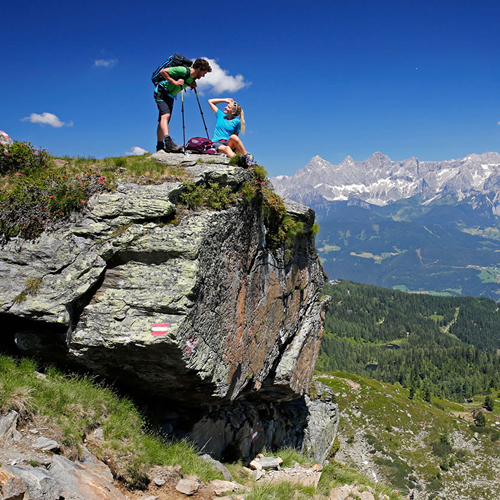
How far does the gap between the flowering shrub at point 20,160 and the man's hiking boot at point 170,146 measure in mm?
→ 5057

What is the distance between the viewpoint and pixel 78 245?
417 inches

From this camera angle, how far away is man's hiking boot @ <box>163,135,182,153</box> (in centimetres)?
1627

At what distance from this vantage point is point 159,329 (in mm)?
9875

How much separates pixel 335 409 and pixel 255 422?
15.2 m

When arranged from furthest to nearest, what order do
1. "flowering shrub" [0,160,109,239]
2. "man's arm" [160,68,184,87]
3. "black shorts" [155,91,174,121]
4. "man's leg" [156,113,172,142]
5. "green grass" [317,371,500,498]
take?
"green grass" [317,371,500,498], "man's leg" [156,113,172,142], "black shorts" [155,91,174,121], "man's arm" [160,68,184,87], "flowering shrub" [0,160,109,239]

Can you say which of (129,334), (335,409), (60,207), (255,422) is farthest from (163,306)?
(335,409)

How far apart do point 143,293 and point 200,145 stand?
8.77 meters

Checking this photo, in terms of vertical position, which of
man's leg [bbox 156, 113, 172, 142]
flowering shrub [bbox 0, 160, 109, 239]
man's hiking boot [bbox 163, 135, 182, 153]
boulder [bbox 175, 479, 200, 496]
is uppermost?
man's leg [bbox 156, 113, 172, 142]

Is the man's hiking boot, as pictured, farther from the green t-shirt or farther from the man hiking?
the green t-shirt

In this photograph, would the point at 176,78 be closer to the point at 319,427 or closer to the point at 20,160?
the point at 20,160

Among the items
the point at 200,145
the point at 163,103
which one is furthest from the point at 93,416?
the point at 163,103

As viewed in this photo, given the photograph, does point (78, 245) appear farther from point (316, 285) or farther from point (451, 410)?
point (451, 410)

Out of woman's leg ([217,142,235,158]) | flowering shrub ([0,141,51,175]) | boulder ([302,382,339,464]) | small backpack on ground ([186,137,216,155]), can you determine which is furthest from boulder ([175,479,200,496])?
boulder ([302,382,339,464])

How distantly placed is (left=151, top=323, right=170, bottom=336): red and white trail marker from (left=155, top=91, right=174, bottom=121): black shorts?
1032 cm
